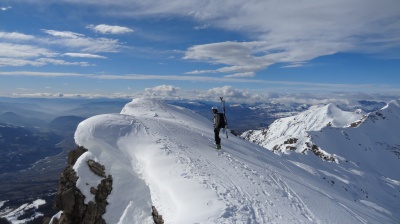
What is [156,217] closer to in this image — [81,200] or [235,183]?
[235,183]

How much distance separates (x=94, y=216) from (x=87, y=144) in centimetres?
600

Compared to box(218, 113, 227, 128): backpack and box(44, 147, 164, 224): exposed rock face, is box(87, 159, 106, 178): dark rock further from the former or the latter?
box(218, 113, 227, 128): backpack

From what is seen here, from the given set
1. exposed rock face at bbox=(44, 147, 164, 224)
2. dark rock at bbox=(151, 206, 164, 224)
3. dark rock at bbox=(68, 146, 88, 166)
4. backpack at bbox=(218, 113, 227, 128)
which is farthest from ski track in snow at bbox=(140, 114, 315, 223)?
dark rock at bbox=(68, 146, 88, 166)

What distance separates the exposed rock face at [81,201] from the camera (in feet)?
69.6

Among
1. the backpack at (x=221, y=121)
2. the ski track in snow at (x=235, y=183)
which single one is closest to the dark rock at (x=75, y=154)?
the ski track in snow at (x=235, y=183)

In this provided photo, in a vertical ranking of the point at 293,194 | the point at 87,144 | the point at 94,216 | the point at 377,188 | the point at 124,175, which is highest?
the point at 87,144

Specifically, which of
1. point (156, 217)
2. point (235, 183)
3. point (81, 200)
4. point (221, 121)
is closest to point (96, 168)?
point (81, 200)

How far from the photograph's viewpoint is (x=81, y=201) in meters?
22.2

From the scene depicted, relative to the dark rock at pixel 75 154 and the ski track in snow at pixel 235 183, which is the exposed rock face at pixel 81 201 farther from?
the ski track in snow at pixel 235 183

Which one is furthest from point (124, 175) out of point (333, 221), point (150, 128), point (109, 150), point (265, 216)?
point (333, 221)

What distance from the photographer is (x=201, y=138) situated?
31438 mm

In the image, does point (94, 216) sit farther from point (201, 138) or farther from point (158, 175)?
point (201, 138)

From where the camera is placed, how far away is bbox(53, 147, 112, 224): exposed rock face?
2120 centimetres

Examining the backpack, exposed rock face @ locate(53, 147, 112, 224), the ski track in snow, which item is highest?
the backpack
